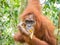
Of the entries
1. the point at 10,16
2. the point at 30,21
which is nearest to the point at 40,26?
the point at 30,21

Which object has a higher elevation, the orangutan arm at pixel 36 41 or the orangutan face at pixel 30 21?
the orangutan face at pixel 30 21

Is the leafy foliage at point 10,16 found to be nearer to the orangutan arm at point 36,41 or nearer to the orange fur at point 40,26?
the orange fur at point 40,26

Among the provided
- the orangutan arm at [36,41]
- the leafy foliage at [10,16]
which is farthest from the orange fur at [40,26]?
the leafy foliage at [10,16]

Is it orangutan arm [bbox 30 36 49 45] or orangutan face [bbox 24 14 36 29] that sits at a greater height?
orangutan face [bbox 24 14 36 29]

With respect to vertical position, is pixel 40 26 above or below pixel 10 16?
below

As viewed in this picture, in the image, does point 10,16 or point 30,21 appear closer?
point 30,21

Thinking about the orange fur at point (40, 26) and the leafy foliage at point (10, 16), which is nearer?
the orange fur at point (40, 26)

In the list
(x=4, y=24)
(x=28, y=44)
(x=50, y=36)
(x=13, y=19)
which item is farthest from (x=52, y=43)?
(x=4, y=24)

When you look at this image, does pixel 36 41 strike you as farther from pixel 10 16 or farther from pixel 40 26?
pixel 10 16

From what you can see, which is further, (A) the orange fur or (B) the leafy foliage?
(B) the leafy foliage

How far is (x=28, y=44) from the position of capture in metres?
3.36

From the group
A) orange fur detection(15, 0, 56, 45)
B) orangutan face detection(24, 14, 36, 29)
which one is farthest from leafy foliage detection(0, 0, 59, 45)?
orangutan face detection(24, 14, 36, 29)

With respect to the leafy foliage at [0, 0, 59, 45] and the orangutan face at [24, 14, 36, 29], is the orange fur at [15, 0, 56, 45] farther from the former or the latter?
the leafy foliage at [0, 0, 59, 45]

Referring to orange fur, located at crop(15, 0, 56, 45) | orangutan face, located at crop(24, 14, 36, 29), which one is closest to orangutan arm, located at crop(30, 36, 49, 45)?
orange fur, located at crop(15, 0, 56, 45)
